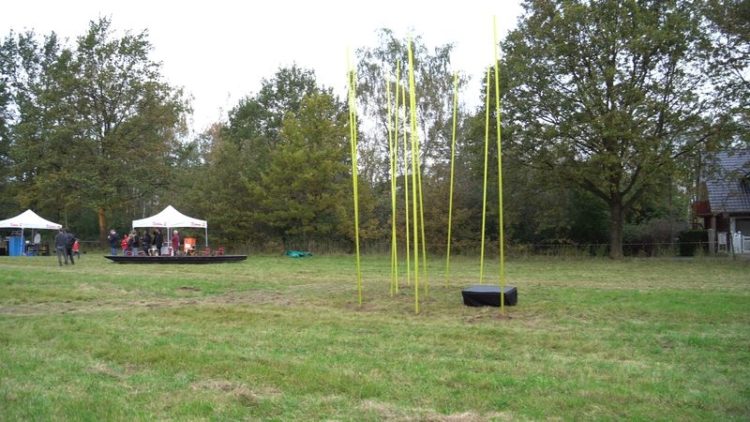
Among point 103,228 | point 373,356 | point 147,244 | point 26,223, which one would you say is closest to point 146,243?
point 147,244

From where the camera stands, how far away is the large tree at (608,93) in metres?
25.5

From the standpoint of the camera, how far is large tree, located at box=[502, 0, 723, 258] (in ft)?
83.8

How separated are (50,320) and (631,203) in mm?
25682

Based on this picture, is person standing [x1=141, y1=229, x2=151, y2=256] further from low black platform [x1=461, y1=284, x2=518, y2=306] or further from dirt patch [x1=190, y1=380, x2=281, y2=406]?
dirt patch [x1=190, y1=380, x2=281, y2=406]

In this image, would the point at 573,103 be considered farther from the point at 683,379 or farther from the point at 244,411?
the point at 244,411

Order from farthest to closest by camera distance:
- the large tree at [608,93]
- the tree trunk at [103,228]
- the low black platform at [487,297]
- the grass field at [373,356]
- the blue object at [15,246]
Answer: the tree trunk at [103,228]
the blue object at [15,246]
the large tree at [608,93]
the low black platform at [487,297]
the grass field at [373,356]

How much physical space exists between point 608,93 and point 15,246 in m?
31.4

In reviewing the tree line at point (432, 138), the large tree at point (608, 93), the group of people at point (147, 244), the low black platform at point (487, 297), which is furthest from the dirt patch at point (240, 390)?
the group of people at point (147, 244)

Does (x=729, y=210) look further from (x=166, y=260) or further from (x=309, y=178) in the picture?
(x=166, y=260)

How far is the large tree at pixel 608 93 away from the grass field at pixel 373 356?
505 inches

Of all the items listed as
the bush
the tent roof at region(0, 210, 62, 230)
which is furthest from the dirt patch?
the bush

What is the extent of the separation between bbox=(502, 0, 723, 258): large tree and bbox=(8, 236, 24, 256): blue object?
26.8 metres

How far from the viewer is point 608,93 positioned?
87.0ft

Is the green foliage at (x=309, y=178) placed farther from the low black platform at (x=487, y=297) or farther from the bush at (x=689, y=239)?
the low black platform at (x=487, y=297)
